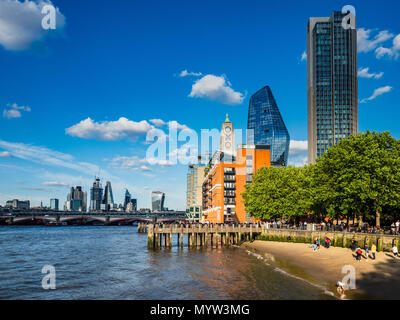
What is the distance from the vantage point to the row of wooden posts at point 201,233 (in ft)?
206

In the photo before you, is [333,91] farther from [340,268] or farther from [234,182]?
[340,268]

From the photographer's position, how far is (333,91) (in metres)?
196

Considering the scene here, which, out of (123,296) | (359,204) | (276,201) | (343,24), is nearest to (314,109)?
(343,24)

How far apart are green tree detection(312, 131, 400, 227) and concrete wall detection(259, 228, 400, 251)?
4.59 meters

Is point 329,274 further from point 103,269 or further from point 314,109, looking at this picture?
point 314,109

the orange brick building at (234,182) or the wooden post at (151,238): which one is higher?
the orange brick building at (234,182)

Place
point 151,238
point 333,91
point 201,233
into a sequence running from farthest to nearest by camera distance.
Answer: point 333,91, point 201,233, point 151,238

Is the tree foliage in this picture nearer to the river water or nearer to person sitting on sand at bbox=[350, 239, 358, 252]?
person sitting on sand at bbox=[350, 239, 358, 252]

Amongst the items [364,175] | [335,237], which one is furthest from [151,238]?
[364,175]

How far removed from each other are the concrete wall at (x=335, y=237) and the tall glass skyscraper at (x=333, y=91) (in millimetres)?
140567

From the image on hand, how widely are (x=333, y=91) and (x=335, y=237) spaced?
6593 inches

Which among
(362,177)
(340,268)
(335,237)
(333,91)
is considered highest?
(333,91)

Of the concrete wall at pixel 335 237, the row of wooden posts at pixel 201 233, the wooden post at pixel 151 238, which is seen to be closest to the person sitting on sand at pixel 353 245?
the concrete wall at pixel 335 237

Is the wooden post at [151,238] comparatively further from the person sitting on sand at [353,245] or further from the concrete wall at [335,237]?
the person sitting on sand at [353,245]
